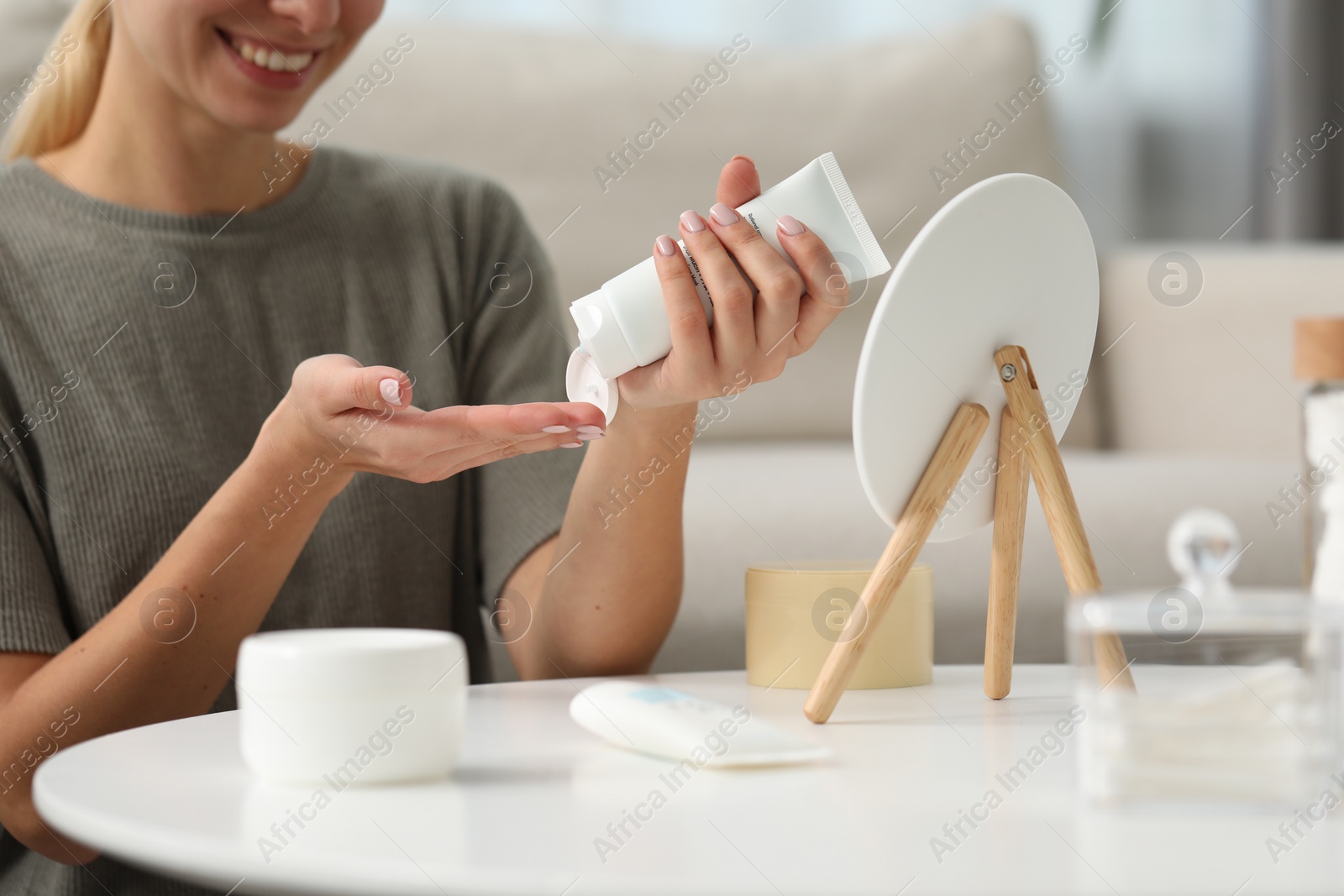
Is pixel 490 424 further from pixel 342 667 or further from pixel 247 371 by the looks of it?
pixel 247 371

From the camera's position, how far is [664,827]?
37 centimetres

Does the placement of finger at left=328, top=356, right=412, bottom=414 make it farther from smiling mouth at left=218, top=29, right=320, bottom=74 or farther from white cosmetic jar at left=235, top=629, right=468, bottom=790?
smiling mouth at left=218, top=29, right=320, bottom=74

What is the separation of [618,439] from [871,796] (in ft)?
1.03

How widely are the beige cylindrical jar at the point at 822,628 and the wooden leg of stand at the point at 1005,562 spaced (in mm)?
50

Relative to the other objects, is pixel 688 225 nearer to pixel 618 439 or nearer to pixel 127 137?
pixel 618 439

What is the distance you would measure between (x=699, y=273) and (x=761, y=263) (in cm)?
3

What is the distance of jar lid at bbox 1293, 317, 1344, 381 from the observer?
0.47 metres

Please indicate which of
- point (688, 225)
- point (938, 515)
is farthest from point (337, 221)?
point (938, 515)

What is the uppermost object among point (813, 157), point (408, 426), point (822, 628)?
→ point (813, 157)

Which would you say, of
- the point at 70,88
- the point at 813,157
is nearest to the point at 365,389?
the point at 70,88

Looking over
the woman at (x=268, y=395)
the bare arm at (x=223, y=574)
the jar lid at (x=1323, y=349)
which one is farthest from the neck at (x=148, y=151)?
the jar lid at (x=1323, y=349)

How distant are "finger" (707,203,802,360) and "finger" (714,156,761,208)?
0.02m

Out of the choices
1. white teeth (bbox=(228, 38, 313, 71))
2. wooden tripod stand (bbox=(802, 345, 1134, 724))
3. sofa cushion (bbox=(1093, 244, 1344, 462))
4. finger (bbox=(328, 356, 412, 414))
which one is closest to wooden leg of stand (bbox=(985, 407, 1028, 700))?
wooden tripod stand (bbox=(802, 345, 1134, 724))

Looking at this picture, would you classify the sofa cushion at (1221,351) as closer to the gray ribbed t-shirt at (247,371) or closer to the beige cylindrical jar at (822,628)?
the gray ribbed t-shirt at (247,371)
